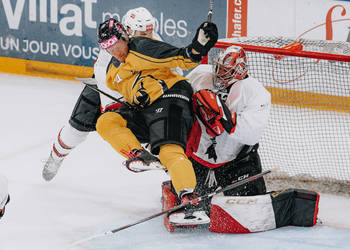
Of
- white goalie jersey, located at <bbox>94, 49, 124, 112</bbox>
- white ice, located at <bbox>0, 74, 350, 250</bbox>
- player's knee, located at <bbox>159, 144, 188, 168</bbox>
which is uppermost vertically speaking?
white goalie jersey, located at <bbox>94, 49, 124, 112</bbox>

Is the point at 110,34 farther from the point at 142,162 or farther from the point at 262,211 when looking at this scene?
the point at 262,211

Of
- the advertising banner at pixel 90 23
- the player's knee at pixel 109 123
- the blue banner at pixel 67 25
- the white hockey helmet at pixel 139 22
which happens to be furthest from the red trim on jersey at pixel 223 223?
the blue banner at pixel 67 25

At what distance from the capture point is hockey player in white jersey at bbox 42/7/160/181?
2947 millimetres

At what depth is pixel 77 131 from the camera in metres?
3.24

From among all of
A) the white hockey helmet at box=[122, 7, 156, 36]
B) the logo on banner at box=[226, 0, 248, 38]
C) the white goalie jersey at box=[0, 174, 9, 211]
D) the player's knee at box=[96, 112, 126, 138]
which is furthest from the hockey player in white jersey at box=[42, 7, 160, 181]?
the logo on banner at box=[226, 0, 248, 38]

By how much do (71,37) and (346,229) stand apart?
3.47 m

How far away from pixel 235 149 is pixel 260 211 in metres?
0.31

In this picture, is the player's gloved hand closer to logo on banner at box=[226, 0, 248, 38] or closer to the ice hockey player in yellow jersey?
the ice hockey player in yellow jersey

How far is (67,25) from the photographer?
5480 mm

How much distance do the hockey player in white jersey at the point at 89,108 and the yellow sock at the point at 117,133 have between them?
284 millimetres

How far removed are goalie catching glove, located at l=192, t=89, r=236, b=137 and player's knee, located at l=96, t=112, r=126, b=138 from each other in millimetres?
333

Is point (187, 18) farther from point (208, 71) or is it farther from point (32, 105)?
point (208, 71)

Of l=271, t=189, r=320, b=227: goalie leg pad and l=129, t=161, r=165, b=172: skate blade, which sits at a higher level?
l=129, t=161, r=165, b=172: skate blade

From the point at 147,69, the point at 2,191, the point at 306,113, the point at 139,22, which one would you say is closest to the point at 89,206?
the point at 147,69
